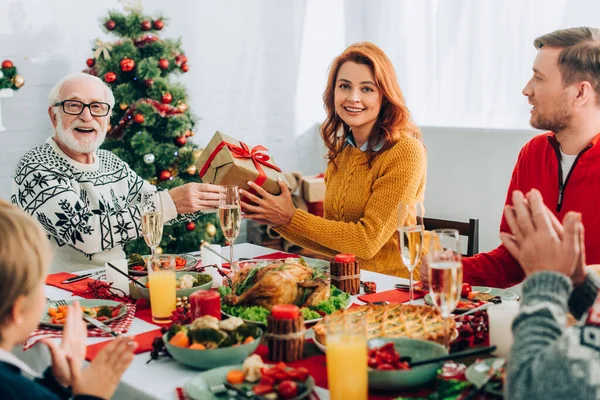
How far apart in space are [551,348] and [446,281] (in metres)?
0.36

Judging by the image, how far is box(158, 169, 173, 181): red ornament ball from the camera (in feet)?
13.8

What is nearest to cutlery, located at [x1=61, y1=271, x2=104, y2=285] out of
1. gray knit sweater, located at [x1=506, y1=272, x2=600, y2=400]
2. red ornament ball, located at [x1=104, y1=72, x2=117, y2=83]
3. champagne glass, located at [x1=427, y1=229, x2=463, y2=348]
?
champagne glass, located at [x1=427, y1=229, x2=463, y2=348]

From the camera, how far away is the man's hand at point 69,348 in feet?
4.61

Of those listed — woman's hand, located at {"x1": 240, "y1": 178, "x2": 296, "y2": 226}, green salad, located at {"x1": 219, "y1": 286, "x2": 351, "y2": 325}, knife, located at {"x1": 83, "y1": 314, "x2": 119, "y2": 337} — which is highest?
woman's hand, located at {"x1": 240, "y1": 178, "x2": 296, "y2": 226}

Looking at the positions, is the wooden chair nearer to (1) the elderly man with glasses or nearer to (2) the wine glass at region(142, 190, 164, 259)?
(1) the elderly man with glasses

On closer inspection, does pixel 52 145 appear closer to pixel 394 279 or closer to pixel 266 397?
pixel 394 279

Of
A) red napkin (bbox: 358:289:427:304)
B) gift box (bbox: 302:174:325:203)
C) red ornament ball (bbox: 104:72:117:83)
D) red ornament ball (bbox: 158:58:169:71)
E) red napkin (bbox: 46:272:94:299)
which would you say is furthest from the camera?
gift box (bbox: 302:174:325:203)

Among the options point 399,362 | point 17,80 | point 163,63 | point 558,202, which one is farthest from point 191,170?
point 399,362

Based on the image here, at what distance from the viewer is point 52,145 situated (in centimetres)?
282

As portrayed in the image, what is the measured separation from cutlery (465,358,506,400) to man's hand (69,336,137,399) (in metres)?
0.63

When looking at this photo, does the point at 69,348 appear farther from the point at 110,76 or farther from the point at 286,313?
the point at 110,76

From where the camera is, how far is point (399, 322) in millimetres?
1638

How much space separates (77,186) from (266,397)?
1688mm

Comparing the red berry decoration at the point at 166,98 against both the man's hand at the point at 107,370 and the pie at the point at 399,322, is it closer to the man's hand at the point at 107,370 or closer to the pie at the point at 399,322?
the pie at the point at 399,322
